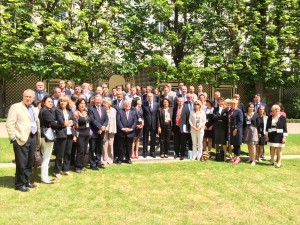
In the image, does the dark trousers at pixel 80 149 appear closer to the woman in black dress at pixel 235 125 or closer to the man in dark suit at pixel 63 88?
the man in dark suit at pixel 63 88

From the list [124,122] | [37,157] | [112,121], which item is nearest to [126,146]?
[124,122]

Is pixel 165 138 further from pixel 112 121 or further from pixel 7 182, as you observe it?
pixel 7 182

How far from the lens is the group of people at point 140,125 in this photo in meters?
7.44

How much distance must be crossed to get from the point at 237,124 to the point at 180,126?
176cm

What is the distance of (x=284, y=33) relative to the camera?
17.4m

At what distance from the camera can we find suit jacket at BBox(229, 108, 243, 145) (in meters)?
9.41

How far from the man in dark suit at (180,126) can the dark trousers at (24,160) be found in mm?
4652

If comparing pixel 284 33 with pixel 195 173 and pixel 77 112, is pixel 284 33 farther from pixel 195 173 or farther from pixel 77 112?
pixel 77 112

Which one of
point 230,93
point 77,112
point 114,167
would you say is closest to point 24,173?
point 77,112

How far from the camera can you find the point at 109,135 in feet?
28.9

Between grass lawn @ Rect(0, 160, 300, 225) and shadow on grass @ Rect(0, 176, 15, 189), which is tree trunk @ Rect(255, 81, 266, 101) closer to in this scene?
grass lawn @ Rect(0, 160, 300, 225)

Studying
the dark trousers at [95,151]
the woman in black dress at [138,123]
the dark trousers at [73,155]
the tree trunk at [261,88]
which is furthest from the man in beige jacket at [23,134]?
the tree trunk at [261,88]

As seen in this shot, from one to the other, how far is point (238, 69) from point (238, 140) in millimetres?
8709

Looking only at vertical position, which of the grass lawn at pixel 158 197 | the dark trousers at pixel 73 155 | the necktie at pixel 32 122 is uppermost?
the necktie at pixel 32 122
